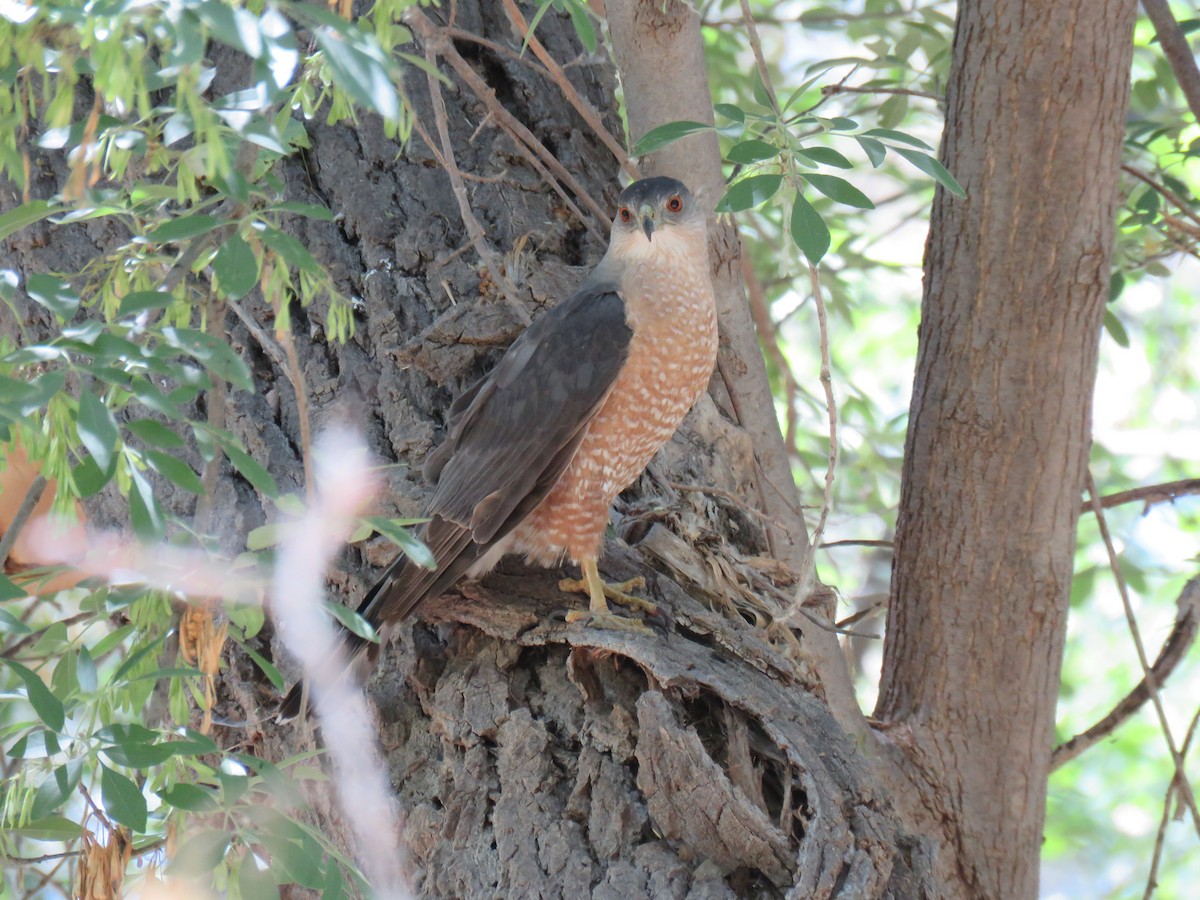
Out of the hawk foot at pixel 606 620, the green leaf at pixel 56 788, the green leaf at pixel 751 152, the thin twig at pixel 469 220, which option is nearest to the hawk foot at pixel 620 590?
the hawk foot at pixel 606 620

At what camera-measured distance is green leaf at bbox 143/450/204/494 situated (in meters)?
1.70

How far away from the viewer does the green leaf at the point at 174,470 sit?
170cm

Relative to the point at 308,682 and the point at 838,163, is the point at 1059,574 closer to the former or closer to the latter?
the point at 838,163

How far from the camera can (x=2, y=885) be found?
2.18 metres

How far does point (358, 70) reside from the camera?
1.33 meters

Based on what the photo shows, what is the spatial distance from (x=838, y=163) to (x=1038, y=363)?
117 cm

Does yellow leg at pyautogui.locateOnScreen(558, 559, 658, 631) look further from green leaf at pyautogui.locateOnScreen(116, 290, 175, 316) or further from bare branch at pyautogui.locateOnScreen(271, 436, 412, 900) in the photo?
green leaf at pyautogui.locateOnScreen(116, 290, 175, 316)

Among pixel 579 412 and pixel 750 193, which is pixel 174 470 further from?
pixel 579 412

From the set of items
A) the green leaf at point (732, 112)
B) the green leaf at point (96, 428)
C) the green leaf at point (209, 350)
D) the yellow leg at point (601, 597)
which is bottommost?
the green leaf at point (96, 428)

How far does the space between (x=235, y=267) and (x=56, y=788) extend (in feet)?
3.08

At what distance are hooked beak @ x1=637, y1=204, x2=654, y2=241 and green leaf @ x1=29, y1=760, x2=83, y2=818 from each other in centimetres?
185

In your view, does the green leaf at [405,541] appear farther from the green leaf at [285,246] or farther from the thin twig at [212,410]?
the green leaf at [285,246]

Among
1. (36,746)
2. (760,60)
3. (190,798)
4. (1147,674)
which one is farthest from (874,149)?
(1147,674)

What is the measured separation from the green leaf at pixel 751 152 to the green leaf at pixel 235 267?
33.9 inches
